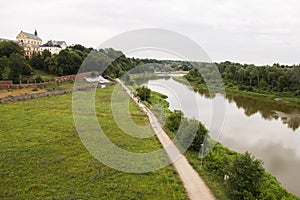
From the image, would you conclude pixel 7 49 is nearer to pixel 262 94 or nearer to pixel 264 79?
pixel 262 94

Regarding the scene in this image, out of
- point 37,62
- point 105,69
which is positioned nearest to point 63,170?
point 105,69

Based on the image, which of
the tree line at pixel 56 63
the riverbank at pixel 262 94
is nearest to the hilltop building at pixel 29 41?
the tree line at pixel 56 63

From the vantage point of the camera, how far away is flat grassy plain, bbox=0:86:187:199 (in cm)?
865

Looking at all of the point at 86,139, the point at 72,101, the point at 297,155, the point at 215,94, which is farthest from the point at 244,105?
the point at 86,139

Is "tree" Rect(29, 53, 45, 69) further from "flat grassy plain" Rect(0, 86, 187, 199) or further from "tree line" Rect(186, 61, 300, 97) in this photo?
"tree line" Rect(186, 61, 300, 97)

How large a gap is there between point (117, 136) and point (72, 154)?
361 centimetres

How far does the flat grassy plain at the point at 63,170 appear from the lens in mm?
8648

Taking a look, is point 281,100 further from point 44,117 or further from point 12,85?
point 12,85

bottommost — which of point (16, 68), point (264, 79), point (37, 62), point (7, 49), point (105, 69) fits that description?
point (16, 68)

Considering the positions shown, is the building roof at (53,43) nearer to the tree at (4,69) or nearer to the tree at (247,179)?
the tree at (4,69)

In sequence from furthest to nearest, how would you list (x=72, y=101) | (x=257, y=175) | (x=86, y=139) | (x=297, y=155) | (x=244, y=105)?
(x=244, y=105), (x=72, y=101), (x=297, y=155), (x=86, y=139), (x=257, y=175)

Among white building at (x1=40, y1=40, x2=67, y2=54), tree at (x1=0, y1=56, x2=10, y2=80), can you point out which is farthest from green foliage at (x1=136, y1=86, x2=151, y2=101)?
white building at (x1=40, y1=40, x2=67, y2=54)

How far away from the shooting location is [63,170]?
1016cm

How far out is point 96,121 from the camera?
18125 mm
